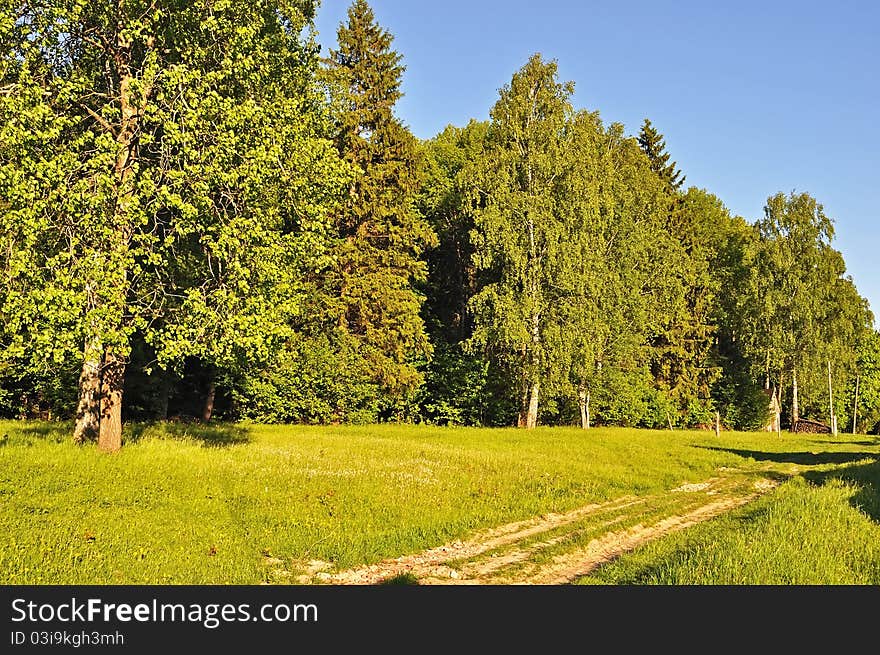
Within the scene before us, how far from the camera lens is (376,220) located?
38156mm

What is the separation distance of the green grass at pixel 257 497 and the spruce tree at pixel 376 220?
1286cm

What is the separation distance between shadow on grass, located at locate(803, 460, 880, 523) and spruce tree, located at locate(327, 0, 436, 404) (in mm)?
22681

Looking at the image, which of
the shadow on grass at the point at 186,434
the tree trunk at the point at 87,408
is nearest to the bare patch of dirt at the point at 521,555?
the tree trunk at the point at 87,408

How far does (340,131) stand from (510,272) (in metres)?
14.8

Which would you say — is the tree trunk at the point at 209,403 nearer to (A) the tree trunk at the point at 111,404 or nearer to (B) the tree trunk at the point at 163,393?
(B) the tree trunk at the point at 163,393

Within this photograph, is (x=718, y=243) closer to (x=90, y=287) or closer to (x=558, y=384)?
(x=558, y=384)

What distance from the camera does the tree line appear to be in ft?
47.2

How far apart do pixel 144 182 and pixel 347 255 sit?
2279 centimetres

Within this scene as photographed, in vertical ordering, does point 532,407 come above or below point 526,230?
below

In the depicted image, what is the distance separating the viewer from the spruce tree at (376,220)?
120 feet

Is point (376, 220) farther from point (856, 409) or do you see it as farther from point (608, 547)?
point (856, 409)

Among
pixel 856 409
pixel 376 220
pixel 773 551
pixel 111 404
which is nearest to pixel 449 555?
pixel 773 551

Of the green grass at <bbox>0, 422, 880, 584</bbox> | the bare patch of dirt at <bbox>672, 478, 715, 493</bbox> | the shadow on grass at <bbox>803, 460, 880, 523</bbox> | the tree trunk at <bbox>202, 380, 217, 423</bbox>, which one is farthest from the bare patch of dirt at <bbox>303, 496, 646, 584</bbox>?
the tree trunk at <bbox>202, 380, 217, 423</bbox>

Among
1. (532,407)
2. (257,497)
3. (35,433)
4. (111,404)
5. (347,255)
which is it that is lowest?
(257,497)
